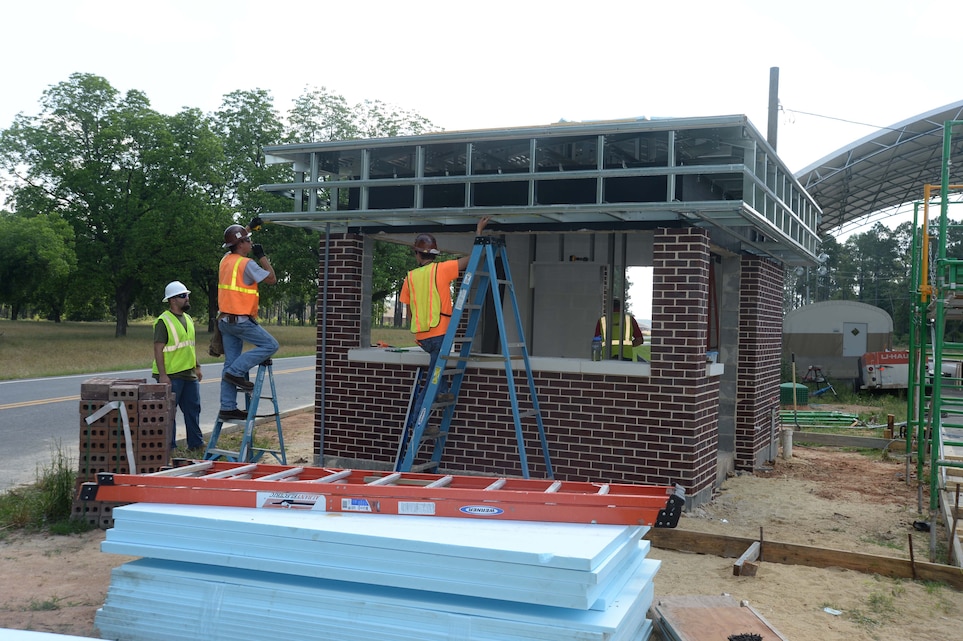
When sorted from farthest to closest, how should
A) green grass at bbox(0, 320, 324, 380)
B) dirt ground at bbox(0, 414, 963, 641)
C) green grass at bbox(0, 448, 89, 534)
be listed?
green grass at bbox(0, 320, 324, 380) < green grass at bbox(0, 448, 89, 534) < dirt ground at bbox(0, 414, 963, 641)

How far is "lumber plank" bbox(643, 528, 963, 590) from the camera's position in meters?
6.49

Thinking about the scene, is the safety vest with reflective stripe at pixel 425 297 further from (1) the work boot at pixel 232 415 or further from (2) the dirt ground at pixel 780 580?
(2) the dirt ground at pixel 780 580

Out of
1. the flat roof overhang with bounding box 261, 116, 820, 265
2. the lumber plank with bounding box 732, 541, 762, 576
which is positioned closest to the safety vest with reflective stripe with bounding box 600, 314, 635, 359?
the flat roof overhang with bounding box 261, 116, 820, 265

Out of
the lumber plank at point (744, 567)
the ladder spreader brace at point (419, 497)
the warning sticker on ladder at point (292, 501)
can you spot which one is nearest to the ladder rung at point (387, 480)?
the ladder spreader brace at point (419, 497)

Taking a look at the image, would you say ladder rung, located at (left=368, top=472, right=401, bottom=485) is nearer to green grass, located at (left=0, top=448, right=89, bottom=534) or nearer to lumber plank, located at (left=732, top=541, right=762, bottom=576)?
lumber plank, located at (left=732, top=541, right=762, bottom=576)

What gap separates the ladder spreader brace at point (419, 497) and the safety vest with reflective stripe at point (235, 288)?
2.57 metres

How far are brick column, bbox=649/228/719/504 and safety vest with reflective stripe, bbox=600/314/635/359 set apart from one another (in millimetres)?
2903

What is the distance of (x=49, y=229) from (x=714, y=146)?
119 feet

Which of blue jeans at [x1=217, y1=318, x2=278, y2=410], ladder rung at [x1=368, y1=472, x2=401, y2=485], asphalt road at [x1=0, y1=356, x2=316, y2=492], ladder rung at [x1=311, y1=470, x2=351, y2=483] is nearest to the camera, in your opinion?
ladder rung at [x1=368, y1=472, x2=401, y2=485]

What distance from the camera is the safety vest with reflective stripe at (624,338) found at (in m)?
11.9

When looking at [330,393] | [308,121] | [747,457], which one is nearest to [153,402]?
[330,393]

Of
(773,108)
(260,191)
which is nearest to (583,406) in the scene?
(773,108)

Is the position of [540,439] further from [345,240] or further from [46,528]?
[46,528]

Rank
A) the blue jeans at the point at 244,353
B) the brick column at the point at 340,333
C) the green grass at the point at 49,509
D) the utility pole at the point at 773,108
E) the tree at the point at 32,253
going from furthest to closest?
the tree at the point at 32,253 → the utility pole at the point at 773,108 → the brick column at the point at 340,333 → the blue jeans at the point at 244,353 → the green grass at the point at 49,509
